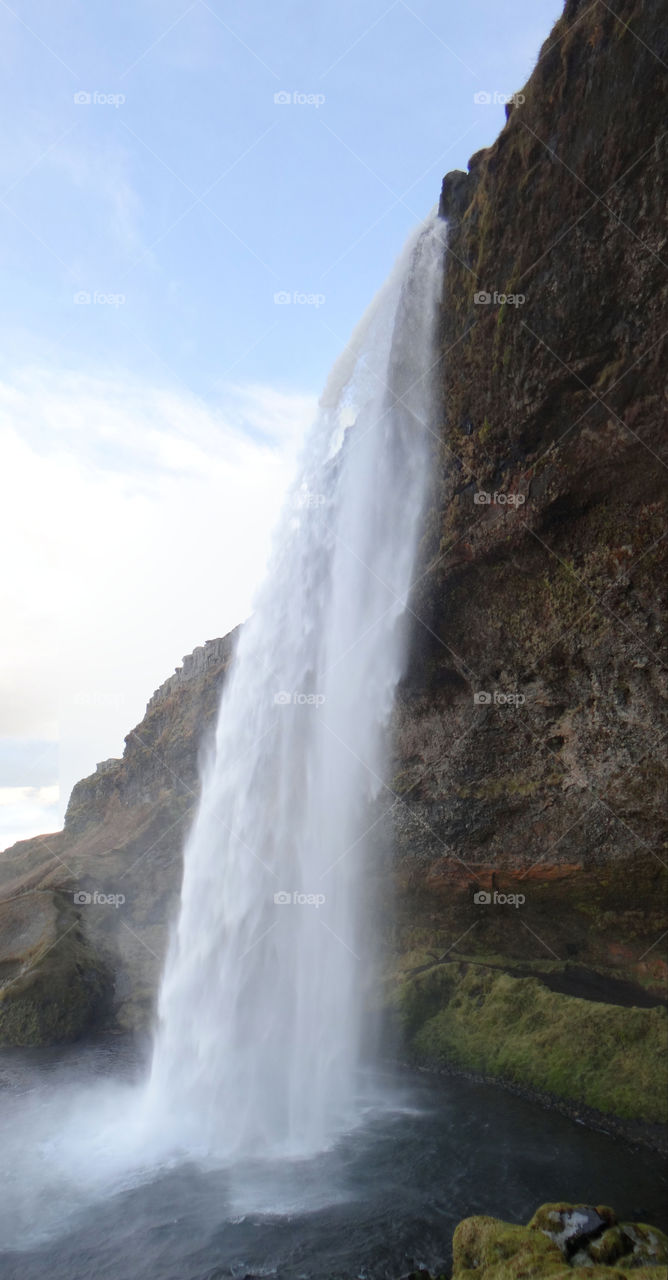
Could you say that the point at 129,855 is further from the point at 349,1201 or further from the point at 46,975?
the point at 349,1201

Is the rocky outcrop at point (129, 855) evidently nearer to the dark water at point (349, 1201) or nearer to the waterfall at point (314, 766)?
the waterfall at point (314, 766)

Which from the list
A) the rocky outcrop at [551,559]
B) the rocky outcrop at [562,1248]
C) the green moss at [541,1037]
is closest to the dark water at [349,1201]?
the green moss at [541,1037]

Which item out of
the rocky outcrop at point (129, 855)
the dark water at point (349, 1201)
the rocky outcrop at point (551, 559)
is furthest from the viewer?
the rocky outcrop at point (129, 855)

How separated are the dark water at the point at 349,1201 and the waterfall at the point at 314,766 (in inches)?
119

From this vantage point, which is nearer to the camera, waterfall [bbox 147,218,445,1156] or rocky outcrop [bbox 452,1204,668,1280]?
rocky outcrop [bbox 452,1204,668,1280]

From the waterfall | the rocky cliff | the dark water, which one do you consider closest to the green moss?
the rocky cliff

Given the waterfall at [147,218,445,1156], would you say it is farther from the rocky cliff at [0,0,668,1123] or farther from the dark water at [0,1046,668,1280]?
the dark water at [0,1046,668,1280]

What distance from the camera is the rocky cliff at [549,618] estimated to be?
12273 mm

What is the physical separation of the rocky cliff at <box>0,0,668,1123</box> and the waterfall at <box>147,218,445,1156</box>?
1044 millimetres

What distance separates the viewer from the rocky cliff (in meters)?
12.3

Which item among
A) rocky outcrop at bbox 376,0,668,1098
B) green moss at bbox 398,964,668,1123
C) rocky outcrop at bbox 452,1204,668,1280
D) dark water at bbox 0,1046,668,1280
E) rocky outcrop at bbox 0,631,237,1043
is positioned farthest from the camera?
rocky outcrop at bbox 0,631,237,1043

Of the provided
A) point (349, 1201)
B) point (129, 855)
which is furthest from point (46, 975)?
point (349, 1201)

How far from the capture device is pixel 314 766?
749 inches

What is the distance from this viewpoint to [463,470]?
16.4 metres
